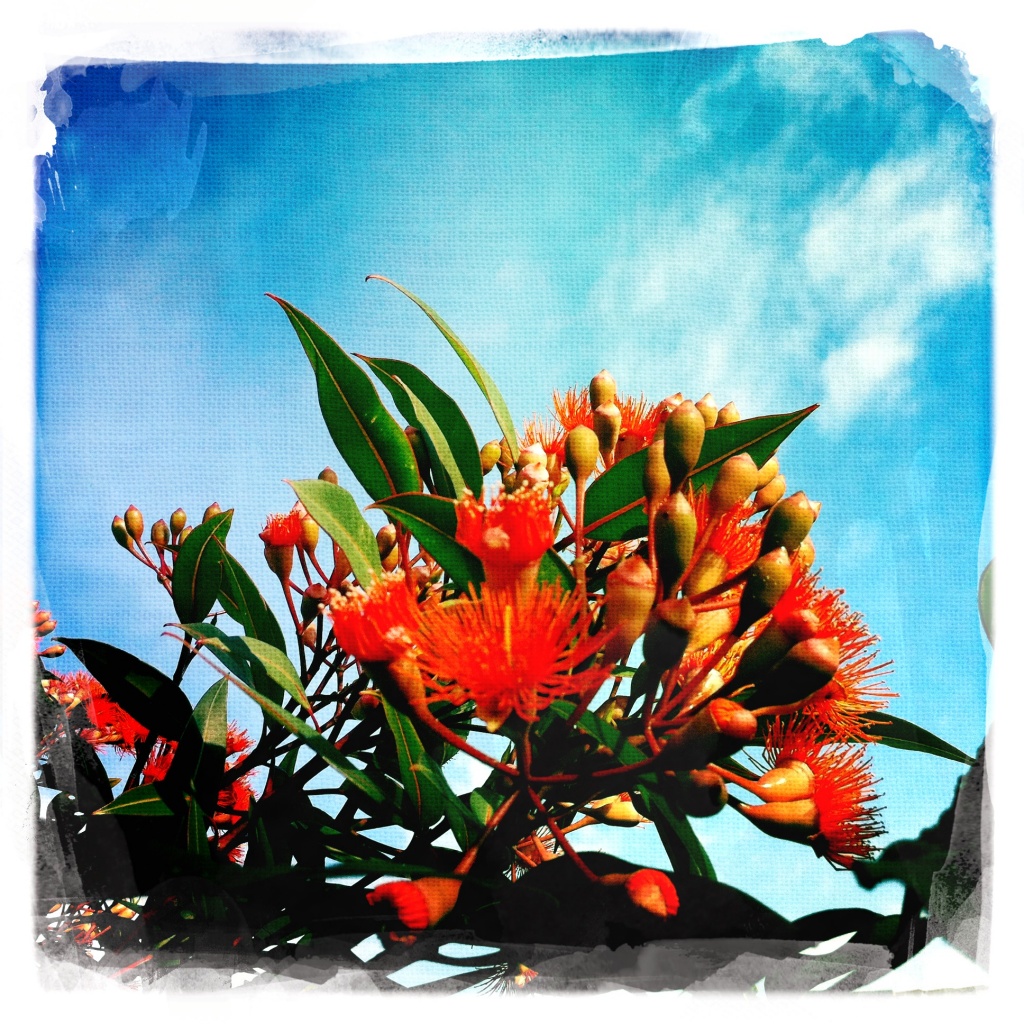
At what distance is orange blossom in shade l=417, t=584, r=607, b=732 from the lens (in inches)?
21.0

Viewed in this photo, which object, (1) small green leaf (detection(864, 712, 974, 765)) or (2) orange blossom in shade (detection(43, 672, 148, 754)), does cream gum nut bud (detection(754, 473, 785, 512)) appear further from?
(2) orange blossom in shade (detection(43, 672, 148, 754))

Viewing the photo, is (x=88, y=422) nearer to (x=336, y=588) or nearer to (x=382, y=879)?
(x=336, y=588)

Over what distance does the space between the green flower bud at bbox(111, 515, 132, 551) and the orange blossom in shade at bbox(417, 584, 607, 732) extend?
235 mm

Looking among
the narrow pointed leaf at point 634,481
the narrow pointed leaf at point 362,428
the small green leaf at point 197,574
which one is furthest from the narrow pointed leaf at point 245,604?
the narrow pointed leaf at point 634,481

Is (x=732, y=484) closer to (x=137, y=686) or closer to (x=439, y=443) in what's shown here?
(x=439, y=443)

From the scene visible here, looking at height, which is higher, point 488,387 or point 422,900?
point 488,387

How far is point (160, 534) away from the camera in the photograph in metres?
0.64

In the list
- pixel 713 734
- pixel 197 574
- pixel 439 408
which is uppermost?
pixel 439 408

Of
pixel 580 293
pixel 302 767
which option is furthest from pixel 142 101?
pixel 302 767

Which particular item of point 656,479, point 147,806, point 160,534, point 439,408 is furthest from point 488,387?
point 147,806

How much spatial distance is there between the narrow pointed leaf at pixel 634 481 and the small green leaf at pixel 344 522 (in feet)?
0.45

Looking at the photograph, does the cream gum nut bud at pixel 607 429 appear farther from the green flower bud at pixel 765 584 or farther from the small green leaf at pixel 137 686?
the small green leaf at pixel 137 686

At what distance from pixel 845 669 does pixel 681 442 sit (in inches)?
7.1

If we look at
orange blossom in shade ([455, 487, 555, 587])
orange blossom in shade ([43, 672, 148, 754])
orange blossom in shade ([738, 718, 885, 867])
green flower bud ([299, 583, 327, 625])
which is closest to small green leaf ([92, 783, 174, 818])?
orange blossom in shade ([43, 672, 148, 754])
